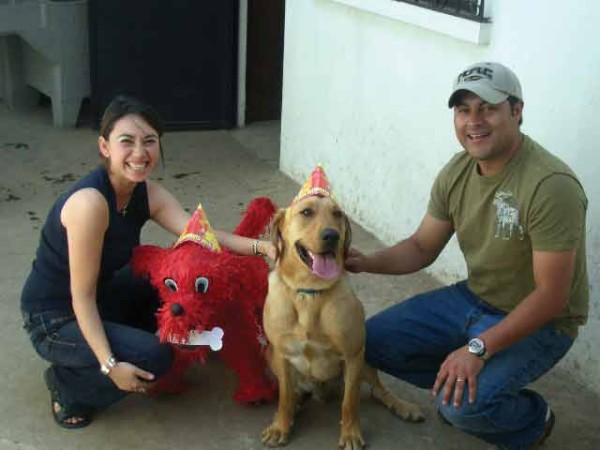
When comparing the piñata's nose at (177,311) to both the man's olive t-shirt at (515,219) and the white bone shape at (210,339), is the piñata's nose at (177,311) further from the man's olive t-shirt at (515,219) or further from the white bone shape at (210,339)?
the man's olive t-shirt at (515,219)

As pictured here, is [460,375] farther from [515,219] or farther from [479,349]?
[515,219]

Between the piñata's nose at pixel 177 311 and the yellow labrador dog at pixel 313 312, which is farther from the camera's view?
the piñata's nose at pixel 177 311

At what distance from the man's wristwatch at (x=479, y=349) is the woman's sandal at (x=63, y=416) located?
4.97 feet

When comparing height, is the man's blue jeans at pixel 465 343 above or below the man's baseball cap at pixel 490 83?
below

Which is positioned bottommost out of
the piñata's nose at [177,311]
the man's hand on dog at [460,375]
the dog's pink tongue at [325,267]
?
the man's hand on dog at [460,375]

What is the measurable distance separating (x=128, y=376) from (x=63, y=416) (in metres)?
0.39

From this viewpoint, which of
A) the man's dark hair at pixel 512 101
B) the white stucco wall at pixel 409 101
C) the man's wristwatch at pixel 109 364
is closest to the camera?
the man's dark hair at pixel 512 101

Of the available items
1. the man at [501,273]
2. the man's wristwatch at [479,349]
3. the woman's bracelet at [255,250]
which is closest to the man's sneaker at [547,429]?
the man at [501,273]

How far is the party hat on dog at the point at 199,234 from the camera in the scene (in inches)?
137

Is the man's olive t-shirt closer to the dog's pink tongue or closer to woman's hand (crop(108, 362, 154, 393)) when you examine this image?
the dog's pink tongue

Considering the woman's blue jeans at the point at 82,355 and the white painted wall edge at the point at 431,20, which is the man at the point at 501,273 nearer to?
the woman's blue jeans at the point at 82,355

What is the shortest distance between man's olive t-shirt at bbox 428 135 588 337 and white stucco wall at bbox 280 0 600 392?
1.92 ft

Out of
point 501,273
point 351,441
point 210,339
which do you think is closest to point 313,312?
point 210,339

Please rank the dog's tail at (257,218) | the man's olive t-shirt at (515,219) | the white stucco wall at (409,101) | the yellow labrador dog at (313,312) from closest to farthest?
the man's olive t-shirt at (515,219)
the yellow labrador dog at (313,312)
the white stucco wall at (409,101)
the dog's tail at (257,218)
